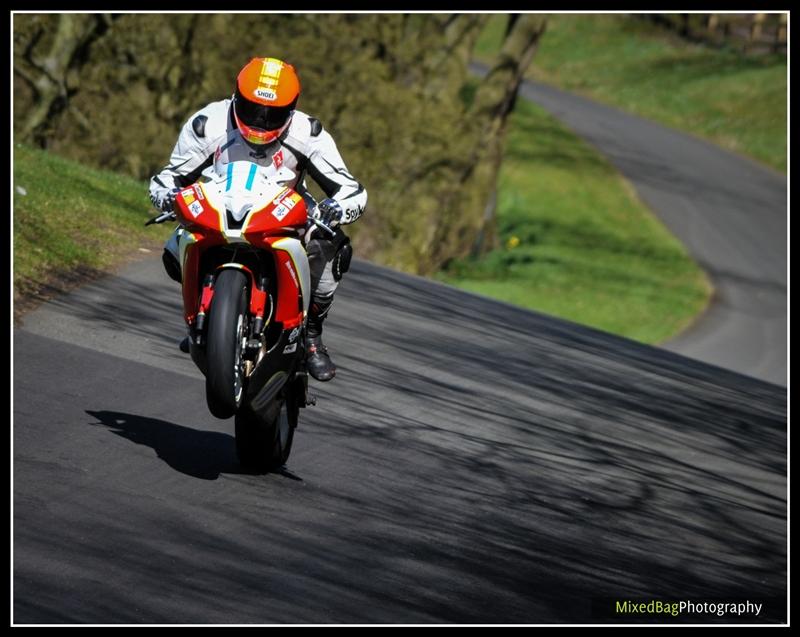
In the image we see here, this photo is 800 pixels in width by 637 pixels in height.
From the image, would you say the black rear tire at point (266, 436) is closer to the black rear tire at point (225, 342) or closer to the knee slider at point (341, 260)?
the black rear tire at point (225, 342)

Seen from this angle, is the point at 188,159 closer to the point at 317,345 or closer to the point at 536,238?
the point at 317,345

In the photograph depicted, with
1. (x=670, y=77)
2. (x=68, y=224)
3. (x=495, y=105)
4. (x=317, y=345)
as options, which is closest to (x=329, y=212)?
(x=317, y=345)

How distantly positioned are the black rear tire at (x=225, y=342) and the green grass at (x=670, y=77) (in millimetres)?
45293

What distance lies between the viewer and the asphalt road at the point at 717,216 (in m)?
A: 29.9

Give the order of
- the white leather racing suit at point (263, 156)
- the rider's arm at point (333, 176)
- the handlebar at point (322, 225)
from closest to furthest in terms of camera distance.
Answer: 1. the handlebar at point (322, 225)
2. the white leather racing suit at point (263, 156)
3. the rider's arm at point (333, 176)

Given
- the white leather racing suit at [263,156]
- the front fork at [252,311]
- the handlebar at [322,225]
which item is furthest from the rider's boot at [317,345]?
the front fork at [252,311]

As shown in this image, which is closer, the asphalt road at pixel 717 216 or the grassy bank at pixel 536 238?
the grassy bank at pixel 536 238

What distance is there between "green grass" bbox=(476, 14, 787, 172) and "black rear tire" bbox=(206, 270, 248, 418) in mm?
45293

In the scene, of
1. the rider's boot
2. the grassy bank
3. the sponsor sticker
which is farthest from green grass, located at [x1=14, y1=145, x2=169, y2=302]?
the sponsor sticker

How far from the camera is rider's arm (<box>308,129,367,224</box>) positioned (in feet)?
26.5

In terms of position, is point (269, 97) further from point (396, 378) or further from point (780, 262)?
point (780, 262)

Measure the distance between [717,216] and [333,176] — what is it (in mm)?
36534

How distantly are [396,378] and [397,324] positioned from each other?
2715 mm
